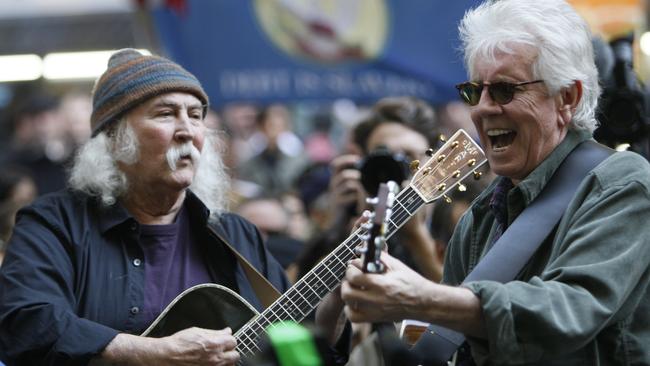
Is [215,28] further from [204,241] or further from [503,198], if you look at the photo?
[503,198]

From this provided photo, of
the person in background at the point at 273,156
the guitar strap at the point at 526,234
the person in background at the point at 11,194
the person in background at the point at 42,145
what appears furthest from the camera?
the person in background at the point at 273,156

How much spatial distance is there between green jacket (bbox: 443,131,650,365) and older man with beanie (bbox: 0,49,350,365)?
1.20 meters

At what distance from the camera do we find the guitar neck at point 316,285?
4531 millimetres

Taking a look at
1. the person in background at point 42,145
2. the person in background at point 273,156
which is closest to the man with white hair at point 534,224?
the person in background at point 42,145

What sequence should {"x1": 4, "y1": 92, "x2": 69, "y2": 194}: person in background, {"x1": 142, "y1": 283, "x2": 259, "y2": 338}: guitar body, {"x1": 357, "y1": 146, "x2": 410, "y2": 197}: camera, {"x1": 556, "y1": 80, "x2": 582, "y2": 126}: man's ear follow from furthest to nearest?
{"x1": 4, "y1": 92, "x2": 69, "y2": 194}: person in background → {"x1": 357, "y1": 146, "x2": 410, "y2": 197}: camera → {"x1": 142, "y1": 283, "x2": 259, "y2": 338}: guitar body → {"x1": 556, "y1": 80, "x2": 582, "y2": 126}: man's ear

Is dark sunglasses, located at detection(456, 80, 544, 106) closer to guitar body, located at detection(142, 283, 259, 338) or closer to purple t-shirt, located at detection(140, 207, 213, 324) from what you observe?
guitar body, located at detection(142, 283, 259, 338)

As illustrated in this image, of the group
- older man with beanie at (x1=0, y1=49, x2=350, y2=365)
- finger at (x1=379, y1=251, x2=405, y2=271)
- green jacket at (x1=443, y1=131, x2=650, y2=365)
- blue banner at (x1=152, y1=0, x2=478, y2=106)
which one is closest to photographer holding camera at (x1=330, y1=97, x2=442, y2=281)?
older man with beanie at (x1=0, y1=49, x2=350, y2=365)

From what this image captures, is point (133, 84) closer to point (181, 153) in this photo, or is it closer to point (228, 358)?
point (181, 153)

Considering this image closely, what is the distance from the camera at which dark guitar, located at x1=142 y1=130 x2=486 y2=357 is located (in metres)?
4.50

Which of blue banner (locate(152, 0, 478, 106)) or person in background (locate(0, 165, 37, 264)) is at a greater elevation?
blue banner (locate(152, 0, 478, 106))

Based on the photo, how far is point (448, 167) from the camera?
14.8ft

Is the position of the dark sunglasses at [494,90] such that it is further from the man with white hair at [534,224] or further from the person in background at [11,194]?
the person in background at [11,194]

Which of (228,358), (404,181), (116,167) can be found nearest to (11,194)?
(116,167)

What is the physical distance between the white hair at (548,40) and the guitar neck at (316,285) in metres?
0.69
